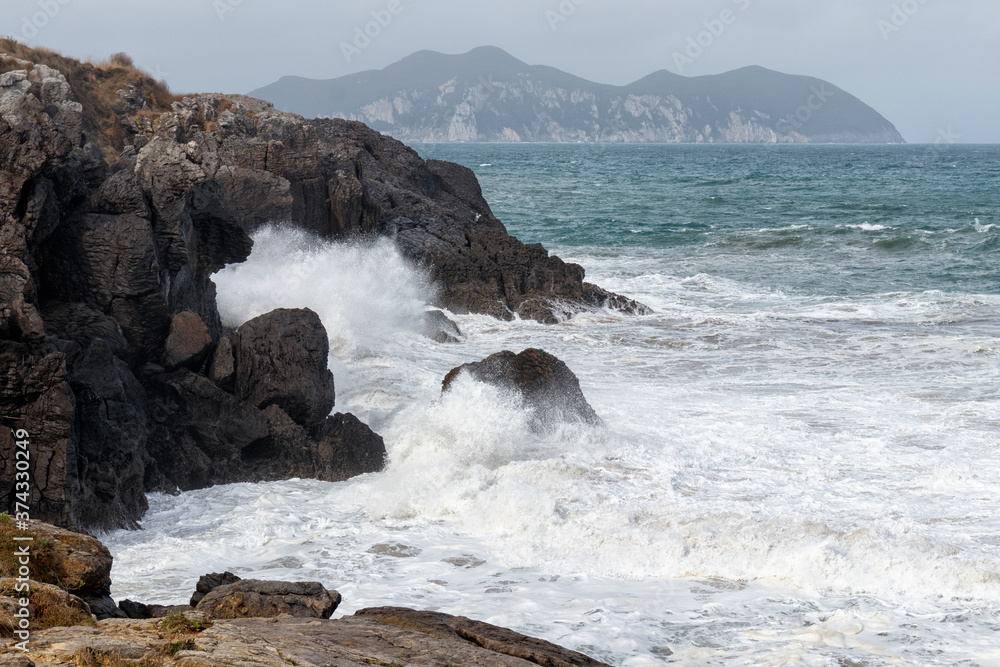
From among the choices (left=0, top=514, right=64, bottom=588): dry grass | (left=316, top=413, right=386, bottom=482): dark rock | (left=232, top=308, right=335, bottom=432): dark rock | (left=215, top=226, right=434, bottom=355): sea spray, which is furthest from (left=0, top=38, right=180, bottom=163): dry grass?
(left=0, top=514, right=64, bottom=588): dry grass

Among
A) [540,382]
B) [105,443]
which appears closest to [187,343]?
[105,443]

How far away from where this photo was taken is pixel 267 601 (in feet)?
17.9

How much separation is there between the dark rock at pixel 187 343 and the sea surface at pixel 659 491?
6.42ft

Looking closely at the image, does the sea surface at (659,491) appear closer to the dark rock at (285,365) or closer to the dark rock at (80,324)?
the dark rock at (285,365)

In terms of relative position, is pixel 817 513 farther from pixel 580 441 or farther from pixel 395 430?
pixel 395 430

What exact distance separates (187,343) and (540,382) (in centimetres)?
443

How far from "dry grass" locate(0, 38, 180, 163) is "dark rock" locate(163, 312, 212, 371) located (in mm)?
12964

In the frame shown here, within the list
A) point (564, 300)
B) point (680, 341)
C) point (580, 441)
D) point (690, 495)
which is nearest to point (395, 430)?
point (580, 441)

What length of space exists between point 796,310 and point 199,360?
576 inches

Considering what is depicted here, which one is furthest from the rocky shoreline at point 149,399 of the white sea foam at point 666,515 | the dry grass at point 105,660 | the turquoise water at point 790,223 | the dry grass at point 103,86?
the turquoise water at point 790,223

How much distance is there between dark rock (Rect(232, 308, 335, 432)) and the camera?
11.0 metres

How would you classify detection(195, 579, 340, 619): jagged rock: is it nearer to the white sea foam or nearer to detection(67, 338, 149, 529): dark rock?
the white sea foam

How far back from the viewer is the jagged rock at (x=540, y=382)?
11.5m

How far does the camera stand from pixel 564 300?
20359 mm
